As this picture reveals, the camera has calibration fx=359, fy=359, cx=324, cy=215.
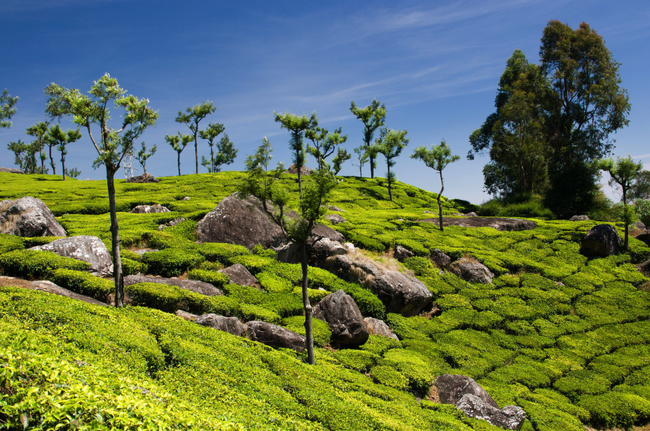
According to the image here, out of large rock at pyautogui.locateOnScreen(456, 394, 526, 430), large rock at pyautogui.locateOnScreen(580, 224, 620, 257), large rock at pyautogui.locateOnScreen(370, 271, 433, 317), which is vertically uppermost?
large rock at pyautogui.locateOnScreen(580, 224, 620, 257)

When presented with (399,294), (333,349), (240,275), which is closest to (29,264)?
(240,275)

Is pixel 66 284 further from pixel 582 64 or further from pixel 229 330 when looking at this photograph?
pixel 582 64

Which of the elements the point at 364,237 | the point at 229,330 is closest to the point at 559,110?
the point at 364,237

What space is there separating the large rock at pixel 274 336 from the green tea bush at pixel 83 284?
6.20m

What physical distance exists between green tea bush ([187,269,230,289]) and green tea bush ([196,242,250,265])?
2763 mm

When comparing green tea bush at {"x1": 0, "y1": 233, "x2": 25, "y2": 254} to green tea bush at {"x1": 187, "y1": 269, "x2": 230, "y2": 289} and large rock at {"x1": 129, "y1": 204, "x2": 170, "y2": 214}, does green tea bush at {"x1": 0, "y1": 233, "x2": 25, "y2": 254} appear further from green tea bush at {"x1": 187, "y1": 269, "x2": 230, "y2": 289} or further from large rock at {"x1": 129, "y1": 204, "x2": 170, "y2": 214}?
large rock at {"x1": 129, "y1": 204, "x2": 170, "y2": 214}

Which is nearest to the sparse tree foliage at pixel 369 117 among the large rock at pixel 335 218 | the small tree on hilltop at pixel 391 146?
the small tree on hilltop at pixel 391 146

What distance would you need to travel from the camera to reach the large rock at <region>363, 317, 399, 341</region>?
19.3 metres

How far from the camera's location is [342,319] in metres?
17.1

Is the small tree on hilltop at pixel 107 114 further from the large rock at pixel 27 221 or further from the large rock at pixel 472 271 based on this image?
the large rock at pixel 472 271

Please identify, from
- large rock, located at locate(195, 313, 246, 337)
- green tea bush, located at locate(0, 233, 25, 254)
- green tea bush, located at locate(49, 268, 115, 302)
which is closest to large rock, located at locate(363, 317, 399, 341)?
large rock, located at locate(195, 313, 246, 337)

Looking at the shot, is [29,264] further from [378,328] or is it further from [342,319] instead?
[378,328]

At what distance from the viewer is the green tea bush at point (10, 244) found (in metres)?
17.6

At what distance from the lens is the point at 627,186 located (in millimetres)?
33688
